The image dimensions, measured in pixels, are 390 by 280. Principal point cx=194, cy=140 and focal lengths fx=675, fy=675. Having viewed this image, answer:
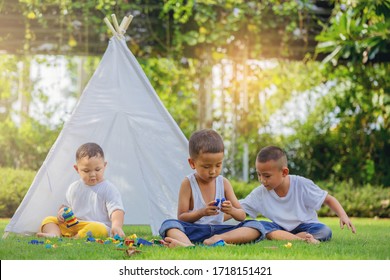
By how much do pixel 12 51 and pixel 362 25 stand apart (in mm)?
4577

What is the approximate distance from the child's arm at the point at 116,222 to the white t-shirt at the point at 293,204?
911 millimetres

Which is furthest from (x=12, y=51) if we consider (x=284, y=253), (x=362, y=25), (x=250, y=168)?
(x=284, y=253)

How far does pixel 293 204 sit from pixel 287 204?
0.13 feet

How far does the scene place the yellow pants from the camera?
4.43 m

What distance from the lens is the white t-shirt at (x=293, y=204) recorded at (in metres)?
4.36

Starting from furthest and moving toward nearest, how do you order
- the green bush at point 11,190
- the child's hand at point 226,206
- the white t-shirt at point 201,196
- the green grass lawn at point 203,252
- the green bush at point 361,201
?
the green bush at point 361,201 → the green bush at point 11,190 → the white t-shirt at point 201,196 → the child's hand at point 226,206 → the green grass lawn at point 203,252

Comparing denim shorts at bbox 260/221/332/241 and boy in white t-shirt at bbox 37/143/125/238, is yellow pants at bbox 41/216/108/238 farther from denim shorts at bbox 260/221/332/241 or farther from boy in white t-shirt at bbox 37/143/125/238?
denim shorts at bbox 260/221/332/241

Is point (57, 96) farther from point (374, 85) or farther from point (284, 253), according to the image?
point (284, 253)

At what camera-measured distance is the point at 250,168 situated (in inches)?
372

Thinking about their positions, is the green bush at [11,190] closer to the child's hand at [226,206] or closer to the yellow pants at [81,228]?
the yellow pants at [81,228]

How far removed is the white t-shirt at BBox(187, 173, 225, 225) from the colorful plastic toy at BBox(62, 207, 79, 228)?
0.96 metres

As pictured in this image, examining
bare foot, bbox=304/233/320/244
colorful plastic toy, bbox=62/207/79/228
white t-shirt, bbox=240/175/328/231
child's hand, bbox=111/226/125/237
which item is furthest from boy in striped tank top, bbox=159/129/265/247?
colorful plastic toy, bbox=62/207/79/228

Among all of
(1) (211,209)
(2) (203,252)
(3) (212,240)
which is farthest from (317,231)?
(2) (203,252)

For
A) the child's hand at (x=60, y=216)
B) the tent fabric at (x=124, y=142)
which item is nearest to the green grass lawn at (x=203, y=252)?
the child's hand at (x=60, y=216)
